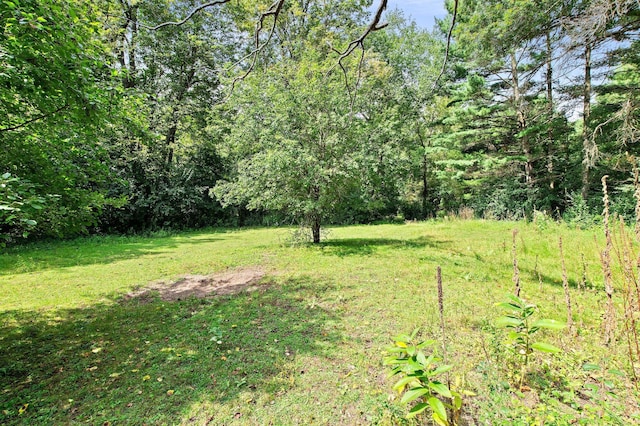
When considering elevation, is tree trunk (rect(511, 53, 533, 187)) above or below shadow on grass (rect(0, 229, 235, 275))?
above

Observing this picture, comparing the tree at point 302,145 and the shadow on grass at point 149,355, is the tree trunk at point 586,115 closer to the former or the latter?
the tree at point 302,145

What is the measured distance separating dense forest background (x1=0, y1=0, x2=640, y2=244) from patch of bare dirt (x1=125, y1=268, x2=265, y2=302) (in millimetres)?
1590

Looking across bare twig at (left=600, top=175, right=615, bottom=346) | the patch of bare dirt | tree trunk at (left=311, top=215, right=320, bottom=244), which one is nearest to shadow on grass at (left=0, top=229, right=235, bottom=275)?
the patch of bare dirt

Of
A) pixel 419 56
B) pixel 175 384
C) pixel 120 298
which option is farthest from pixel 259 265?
pixel 419 56

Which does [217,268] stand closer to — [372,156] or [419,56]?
[372,156]

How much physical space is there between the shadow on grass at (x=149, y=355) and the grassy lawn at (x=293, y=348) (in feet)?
0.05

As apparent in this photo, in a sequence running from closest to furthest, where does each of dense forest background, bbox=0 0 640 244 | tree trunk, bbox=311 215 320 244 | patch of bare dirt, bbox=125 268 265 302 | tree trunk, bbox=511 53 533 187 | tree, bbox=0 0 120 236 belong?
tree, bbox=0 0 120 236, dense forest background, bbox=0 0 640 244, patch of bare dirt, bbox=125 268 265 302, tree trunk, bbox=311 215 320 244, tree trunk, bbox=511 53 533 187

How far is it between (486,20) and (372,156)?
6558mm

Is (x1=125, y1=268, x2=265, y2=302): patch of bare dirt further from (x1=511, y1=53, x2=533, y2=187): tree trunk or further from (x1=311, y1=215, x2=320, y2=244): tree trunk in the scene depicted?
(x1=511, y1=53, x2=533, y2=187): tree trunk

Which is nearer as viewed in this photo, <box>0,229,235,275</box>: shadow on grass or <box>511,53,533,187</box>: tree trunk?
<box>0,229,235,275</box>: shadow on grass

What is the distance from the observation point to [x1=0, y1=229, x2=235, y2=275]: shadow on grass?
23.5 ft

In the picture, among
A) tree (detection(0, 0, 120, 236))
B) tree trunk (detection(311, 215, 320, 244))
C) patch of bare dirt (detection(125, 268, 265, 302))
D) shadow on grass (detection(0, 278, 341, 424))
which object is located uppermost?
tree (detection(0, 0, 120, 236))

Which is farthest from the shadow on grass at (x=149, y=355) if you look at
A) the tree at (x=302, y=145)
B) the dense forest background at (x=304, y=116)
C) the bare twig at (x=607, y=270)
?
the tree at (x=302, y=145)

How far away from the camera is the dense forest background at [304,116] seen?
2.74m
